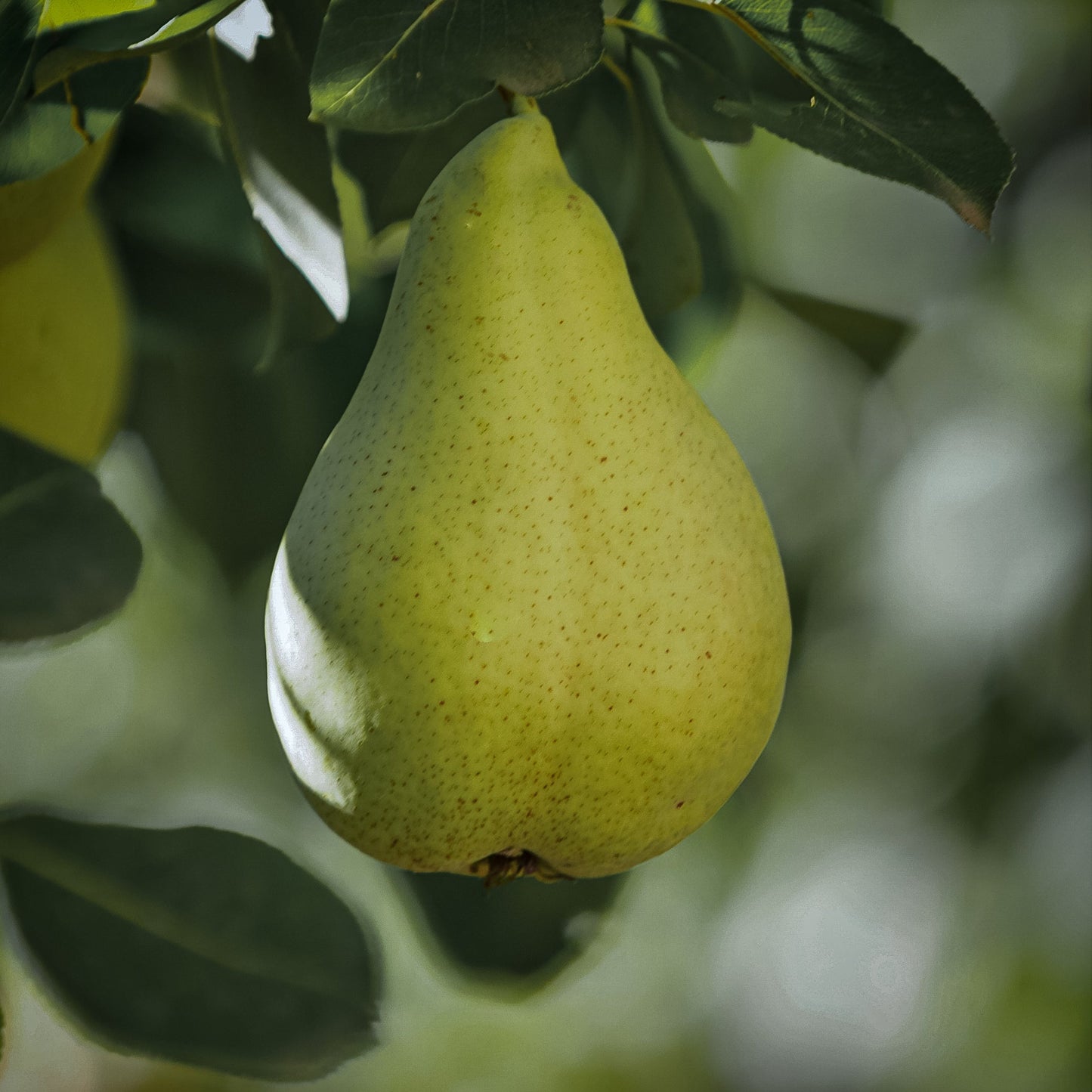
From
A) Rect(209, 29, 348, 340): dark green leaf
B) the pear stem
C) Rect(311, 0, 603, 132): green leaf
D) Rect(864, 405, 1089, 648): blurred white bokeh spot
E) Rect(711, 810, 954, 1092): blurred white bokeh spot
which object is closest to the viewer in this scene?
Rect(311, 0, 603, 132): green leaf

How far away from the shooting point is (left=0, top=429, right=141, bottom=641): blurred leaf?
550 mm

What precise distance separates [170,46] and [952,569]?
51.5 inches

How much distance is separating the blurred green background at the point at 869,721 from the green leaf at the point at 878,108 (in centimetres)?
84

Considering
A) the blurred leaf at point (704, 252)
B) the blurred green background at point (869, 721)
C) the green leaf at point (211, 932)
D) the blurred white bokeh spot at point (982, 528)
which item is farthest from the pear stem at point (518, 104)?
the blurred white bokeh spot at point (982, 528)

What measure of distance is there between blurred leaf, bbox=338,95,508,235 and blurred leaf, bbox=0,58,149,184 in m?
0.20

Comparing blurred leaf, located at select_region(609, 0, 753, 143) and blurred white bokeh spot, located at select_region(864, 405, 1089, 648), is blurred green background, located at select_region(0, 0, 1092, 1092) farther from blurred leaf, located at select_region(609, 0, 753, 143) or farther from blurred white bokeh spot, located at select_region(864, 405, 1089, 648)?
blurred leaf, located at select_region(609, 0, 753, 143)

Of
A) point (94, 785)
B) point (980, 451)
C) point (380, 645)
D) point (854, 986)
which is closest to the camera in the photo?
point (380, 645)

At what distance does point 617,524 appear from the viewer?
43 cm

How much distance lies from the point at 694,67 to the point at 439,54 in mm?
216

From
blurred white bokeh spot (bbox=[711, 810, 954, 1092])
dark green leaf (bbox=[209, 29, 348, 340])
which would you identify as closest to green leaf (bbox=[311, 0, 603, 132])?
dark green leaf (bbox=[209, 29, 348, 340])

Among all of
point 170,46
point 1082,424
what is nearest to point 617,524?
point 170,46

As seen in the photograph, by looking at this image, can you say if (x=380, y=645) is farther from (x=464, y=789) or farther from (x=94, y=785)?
(x=94, y=785)

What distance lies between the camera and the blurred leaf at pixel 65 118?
47 cm

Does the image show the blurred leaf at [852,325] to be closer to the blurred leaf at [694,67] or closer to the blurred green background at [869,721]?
the blurred green background at [869,721]
